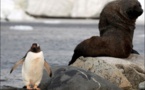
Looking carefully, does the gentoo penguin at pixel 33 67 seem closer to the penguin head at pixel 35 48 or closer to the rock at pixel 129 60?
the penguin head at pixel 35 48

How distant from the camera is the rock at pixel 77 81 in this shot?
6016 millimetres

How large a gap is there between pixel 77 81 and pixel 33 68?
1.77ft

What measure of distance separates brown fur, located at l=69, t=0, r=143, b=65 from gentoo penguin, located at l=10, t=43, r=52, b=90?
1439 mm

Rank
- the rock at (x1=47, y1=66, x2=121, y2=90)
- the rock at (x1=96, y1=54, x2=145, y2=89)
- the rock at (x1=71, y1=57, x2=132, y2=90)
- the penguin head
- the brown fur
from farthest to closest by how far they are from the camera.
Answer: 1. the brown fur
2. the rock at (x1=96, y1=54, x2=145, y2=89)
3. the rock at (x1=71, y1=57, x2=132, y2=90)
4. the rock at (x1=47, y1=66, x2=121, y2=90)
5. the penguin head

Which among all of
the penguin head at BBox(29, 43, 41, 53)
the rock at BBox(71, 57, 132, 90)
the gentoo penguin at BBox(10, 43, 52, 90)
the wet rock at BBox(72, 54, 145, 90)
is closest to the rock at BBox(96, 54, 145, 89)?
the wet rock at BBox(72, 54, 145, 90)

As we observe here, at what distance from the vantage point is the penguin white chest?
19.6 ft

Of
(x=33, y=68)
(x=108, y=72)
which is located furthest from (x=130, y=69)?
(x=33, y=68)

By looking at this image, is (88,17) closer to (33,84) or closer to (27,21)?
(27,21)

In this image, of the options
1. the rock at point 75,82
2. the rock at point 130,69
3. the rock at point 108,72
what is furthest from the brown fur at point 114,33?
the rock at point 75,82

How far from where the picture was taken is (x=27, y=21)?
138ft

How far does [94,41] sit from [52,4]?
1381 inches

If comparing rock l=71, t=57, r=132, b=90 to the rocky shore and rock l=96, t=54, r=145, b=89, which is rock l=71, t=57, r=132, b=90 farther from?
rock l=96, t=54, r=145, b=89

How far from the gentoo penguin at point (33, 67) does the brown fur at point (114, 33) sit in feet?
4.72

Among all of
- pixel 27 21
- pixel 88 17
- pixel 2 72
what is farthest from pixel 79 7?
pixel 2 72
